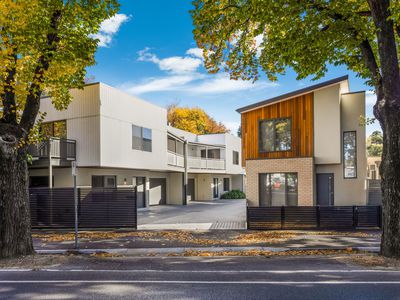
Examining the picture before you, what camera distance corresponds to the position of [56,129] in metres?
20.3

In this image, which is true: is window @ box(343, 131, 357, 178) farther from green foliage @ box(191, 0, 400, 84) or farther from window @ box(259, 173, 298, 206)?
green foliage @ box(191, 0, 400, 84)

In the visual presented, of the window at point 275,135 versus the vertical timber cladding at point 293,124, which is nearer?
the vertical timber cladding at point 293,124

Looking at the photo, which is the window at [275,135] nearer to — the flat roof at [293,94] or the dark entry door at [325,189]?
the flat roof at [293,94]

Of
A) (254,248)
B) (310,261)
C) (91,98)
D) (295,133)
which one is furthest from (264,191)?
(91,98)

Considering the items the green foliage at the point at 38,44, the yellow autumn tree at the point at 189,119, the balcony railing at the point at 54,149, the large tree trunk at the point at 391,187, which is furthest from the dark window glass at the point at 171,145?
the yellow autumn tree at the point at 189,119

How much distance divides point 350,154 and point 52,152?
1582 centimetres

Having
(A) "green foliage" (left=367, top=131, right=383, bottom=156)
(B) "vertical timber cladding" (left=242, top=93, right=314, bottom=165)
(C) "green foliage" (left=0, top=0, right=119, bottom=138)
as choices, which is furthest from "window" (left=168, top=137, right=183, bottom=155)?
(A) "green foliage" (left=367, top=131, right=383, bottom=156)

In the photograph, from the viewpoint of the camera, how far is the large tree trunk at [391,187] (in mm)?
Answer: 9422

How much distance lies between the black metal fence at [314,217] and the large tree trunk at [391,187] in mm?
4432

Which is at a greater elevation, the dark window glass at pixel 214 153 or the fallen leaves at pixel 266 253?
the dark window glass at pixel 214 153

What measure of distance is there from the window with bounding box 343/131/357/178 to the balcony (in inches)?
593

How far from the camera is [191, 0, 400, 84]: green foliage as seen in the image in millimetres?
11578

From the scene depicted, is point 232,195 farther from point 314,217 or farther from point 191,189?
point 314,217

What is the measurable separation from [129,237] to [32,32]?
7800 mm
